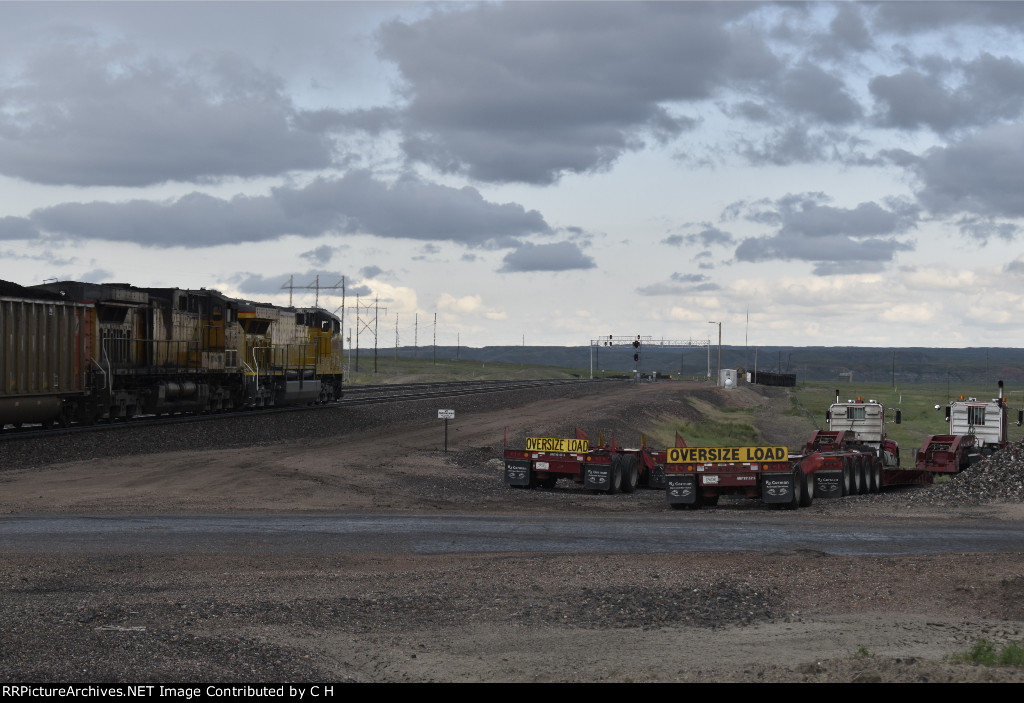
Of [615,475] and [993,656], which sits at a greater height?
[993,656]

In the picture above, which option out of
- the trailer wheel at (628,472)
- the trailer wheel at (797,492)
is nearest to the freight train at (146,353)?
the trailer wheel at (628,472)

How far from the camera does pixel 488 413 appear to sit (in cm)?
5878

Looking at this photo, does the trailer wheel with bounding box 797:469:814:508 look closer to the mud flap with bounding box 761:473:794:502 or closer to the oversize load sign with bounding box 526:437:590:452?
the mud flap with bounding box 761:473:794:502

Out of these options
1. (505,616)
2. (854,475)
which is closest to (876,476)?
(854,475)

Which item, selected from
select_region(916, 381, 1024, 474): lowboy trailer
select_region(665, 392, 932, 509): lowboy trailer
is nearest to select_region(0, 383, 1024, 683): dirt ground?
select_region(665, 392, 932, 509): lowboy trailer

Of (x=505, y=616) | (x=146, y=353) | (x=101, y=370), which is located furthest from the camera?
(x=146, y=353)

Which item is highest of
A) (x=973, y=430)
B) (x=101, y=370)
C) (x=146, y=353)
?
(x=146, y=353)

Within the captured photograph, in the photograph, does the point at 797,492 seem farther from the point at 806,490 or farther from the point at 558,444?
the point at 558,444

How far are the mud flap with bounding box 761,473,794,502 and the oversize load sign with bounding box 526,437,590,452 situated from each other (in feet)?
17.6

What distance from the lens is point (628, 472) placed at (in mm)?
29078

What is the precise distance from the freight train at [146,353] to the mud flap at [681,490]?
19.1m

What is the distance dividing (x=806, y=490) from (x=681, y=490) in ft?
9.91

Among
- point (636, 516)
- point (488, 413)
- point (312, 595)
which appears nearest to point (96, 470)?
point (636, 516)
